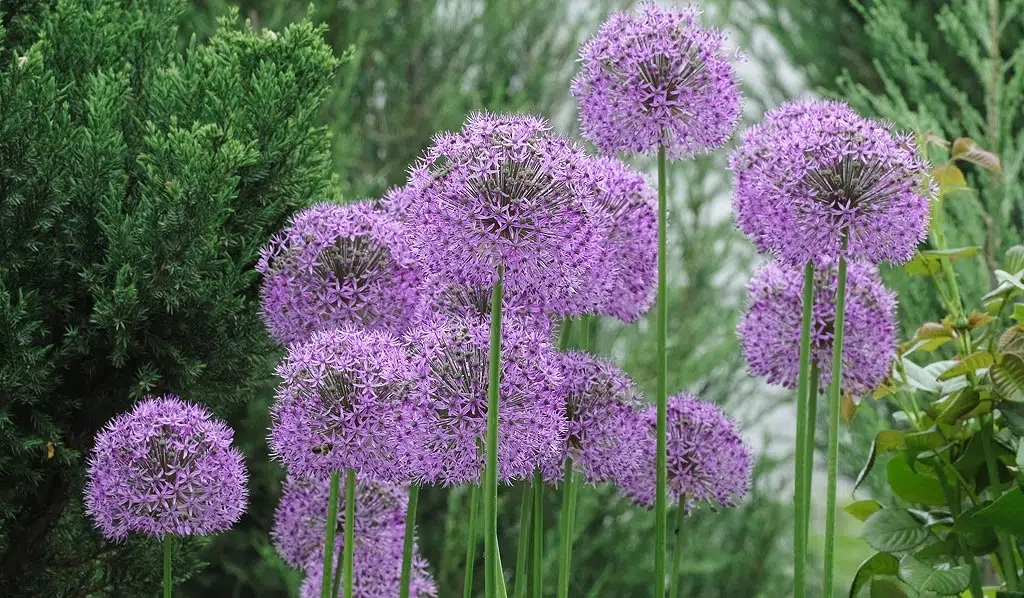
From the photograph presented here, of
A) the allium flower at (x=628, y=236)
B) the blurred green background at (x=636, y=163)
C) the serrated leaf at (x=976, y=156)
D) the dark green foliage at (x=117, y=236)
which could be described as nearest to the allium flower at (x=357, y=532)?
the dark green foliage at (x=117, y=236)

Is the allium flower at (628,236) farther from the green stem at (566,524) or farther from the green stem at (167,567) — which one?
the green stem at (167,567)

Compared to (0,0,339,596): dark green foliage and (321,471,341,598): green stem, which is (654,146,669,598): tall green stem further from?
(0,0,339,596): dark green foliage

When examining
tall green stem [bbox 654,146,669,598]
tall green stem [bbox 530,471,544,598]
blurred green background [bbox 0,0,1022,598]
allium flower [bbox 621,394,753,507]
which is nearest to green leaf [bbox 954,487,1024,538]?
allium flower [bbox 621,394,753,507]

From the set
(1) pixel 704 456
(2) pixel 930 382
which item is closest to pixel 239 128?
(1) pixel 704 456

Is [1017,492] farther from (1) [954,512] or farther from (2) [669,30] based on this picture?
(2) [669,30]

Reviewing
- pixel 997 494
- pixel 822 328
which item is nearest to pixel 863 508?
pixel 997 494

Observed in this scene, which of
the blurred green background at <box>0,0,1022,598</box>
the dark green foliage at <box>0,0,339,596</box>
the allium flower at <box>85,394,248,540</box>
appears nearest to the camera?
the allium flower at <box>85,394,248,540</box>

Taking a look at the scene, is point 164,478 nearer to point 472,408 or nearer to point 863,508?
point 472,408
